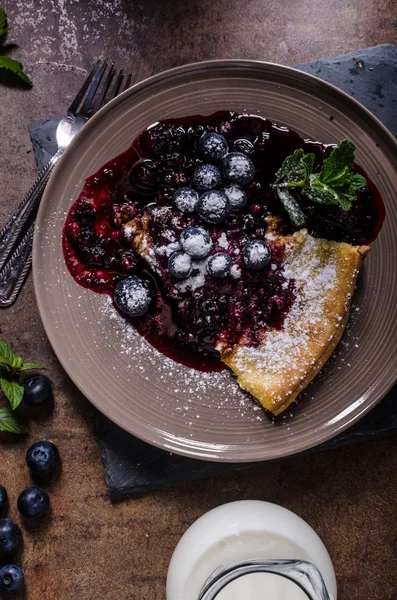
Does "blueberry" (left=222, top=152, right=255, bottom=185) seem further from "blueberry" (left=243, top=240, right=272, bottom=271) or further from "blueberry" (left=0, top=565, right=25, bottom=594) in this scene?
"blueberry" (left=0, top=565, right=25, bottom=594)

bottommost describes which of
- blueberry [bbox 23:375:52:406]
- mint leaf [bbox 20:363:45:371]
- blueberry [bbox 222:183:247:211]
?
blueberry [bbox 23:375:52:406]

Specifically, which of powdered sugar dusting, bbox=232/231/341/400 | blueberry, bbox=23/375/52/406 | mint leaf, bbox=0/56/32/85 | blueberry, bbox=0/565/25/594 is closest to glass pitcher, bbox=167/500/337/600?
powdered sugar dusting, bbox=232/231/341/400

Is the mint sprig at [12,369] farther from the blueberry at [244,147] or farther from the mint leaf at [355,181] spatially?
the mint leaf at [355,181]

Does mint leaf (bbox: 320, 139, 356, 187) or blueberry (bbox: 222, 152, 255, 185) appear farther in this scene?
blueberry (bbox: 222, 152, 255, 185)

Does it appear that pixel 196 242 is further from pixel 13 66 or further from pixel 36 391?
pixel 13 66

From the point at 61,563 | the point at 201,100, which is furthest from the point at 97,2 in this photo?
the point at 61,563

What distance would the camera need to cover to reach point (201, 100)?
7.68ft

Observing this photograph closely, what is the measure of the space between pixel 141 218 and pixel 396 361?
3.46ft

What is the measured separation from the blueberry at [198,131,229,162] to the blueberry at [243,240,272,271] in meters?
0.34

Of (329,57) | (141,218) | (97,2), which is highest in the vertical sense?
(329,57)

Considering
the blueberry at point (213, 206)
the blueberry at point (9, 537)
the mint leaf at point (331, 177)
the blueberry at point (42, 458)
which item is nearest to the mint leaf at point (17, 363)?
the blueberry at point (42, 458)

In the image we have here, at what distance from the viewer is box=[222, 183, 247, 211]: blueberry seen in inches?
91.4

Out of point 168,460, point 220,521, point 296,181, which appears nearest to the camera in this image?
point 220,521

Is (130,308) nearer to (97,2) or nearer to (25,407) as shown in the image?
(25,407)
